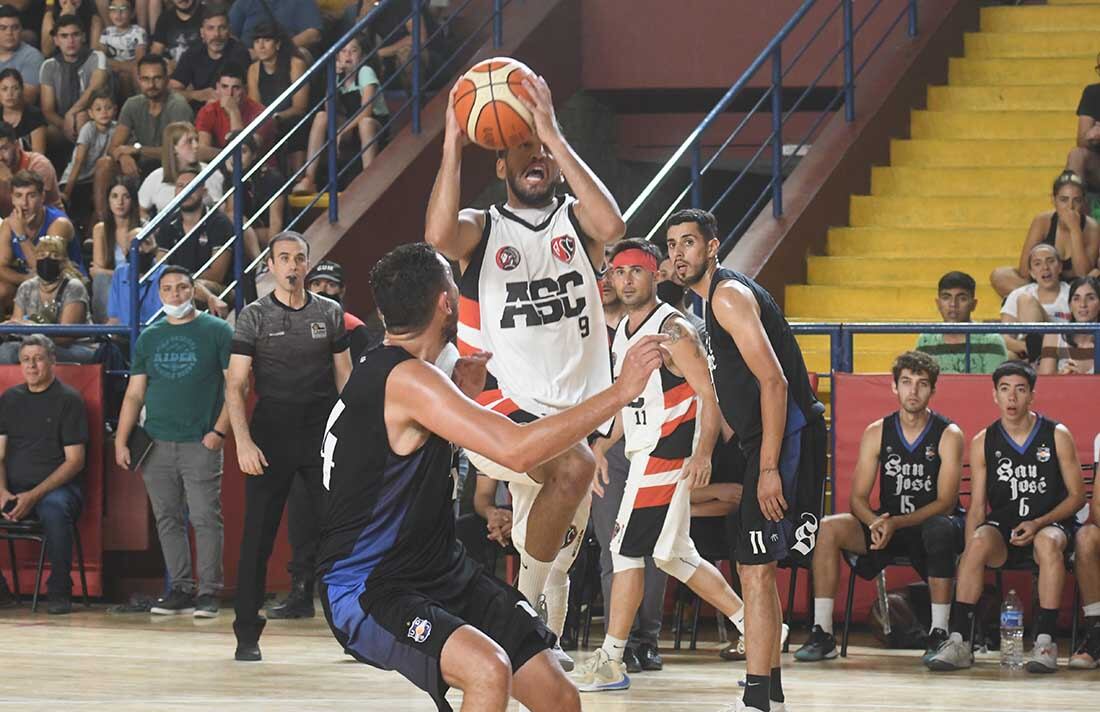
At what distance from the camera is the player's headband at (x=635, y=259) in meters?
8.60

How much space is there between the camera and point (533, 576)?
7035 millimetres

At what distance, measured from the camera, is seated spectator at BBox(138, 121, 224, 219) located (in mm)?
13469

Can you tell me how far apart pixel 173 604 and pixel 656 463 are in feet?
12.1

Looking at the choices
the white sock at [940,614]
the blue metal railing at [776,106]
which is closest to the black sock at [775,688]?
the white sock at [940,614]

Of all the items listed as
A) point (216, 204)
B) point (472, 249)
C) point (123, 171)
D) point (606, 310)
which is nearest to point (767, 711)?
point (472, 249)

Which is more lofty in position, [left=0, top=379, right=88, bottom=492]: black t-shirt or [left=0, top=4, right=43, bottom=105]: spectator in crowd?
[left=0, top=4, right=43, bottom=105]: spectator in crowd

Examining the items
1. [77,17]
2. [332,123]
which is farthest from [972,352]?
[77,17]

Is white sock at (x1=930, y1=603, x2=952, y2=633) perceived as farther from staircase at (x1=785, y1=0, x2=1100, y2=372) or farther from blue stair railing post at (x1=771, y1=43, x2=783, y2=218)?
blue stair railing post at (x1=771, y1=43, x2=783, y2=218)

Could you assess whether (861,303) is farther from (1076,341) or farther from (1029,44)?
(1029,44)

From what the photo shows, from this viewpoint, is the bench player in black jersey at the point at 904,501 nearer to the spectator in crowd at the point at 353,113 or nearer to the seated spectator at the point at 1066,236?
the seated spectator at the point at 1066,236

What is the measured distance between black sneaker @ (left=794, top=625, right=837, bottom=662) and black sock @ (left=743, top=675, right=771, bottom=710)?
101 inches

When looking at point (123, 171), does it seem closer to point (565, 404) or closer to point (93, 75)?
point (93, 75)

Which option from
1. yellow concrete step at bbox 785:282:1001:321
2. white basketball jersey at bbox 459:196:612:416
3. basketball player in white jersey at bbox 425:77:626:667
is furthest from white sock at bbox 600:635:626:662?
yellow concrete step at bbox 785:282:1001:321

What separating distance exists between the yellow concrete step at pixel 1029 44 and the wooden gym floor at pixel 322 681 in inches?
236
